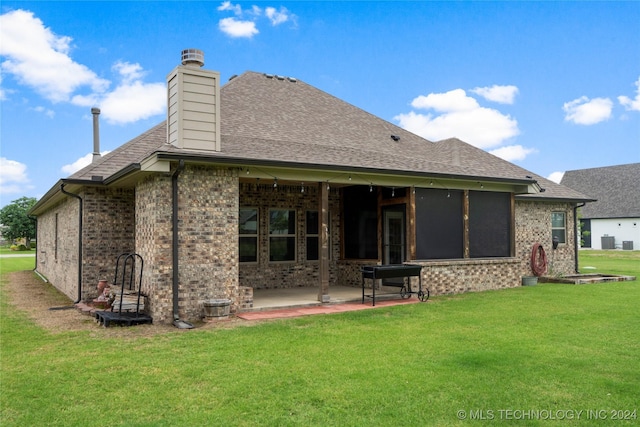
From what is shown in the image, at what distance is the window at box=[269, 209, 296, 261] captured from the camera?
1329 centimetres

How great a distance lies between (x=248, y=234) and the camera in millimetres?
12938

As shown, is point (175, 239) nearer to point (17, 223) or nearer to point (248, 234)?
point (248, 234)

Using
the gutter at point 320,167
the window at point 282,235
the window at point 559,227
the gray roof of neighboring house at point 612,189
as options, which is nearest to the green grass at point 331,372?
the gutter at point 320,167

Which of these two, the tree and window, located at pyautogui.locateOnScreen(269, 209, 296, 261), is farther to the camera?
the tree

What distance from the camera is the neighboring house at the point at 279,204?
8797 mm

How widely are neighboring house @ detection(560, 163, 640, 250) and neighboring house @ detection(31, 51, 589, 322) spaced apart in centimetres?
2694

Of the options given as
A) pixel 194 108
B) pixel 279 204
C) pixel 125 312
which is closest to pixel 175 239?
pixel 125 312

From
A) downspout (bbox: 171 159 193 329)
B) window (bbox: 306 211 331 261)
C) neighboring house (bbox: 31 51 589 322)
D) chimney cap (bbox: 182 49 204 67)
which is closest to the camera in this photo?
downspout (bbox: 171 159 193 329)

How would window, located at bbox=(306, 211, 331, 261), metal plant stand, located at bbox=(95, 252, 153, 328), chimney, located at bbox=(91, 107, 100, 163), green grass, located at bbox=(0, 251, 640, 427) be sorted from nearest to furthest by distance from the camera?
green grass, located at bbox=(0, 251, 640, 427) < metal plant stand, located at bbox=(95, 252, 153, 328) < window, located at bbox=(306, 211, 331, 261) < chimney, located at bbox=(91, 107, 100, 163)

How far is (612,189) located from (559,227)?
29978mm

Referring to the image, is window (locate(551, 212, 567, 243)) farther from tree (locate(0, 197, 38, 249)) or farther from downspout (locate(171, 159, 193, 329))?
tree (locate(0, 197, 38, 249))

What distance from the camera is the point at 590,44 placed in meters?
15.4

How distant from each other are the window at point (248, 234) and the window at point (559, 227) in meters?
9.97

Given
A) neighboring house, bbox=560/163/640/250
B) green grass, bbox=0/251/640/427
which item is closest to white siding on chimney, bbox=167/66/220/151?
green grass, bbox=0/251/640/427
